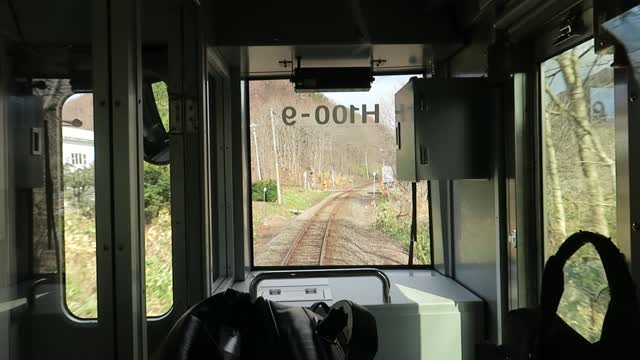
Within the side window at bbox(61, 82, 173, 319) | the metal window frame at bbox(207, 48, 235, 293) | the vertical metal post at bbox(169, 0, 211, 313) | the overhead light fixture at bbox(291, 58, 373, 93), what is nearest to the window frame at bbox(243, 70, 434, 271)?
the metal window frame at bbox(207, 48, 235, 293)

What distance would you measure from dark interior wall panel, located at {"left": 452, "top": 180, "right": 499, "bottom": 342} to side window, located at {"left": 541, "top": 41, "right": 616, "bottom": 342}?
37cm

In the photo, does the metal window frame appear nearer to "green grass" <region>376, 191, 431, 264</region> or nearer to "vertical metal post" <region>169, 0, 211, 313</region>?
"vertical metal post" <region>169, 0, 211, 313</region>

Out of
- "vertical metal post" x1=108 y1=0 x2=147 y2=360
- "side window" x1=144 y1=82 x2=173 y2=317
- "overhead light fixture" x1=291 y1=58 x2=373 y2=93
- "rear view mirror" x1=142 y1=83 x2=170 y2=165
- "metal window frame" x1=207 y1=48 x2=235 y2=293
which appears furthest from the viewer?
"metal window frame" x1=207 y1=48 x2=235 y2=293

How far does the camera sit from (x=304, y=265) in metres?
3.46

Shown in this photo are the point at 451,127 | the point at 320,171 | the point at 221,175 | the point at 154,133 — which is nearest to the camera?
the point at 154,133

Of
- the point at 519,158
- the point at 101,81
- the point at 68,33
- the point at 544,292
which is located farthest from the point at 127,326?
the point at 519,158

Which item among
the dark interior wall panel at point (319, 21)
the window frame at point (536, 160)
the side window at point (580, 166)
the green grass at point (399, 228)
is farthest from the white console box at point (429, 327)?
the dark interior wall panel at point (319, 21)

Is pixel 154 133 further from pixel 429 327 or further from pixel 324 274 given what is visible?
pixel 429 327

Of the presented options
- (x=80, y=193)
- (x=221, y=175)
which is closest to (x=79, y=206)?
(x=80, y=193)

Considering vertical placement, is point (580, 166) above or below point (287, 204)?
above

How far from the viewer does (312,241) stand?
3451 millimetres

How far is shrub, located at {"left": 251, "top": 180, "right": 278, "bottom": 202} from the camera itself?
3.41 metres

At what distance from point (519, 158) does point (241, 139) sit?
1839 mm

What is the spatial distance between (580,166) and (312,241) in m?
2.00
